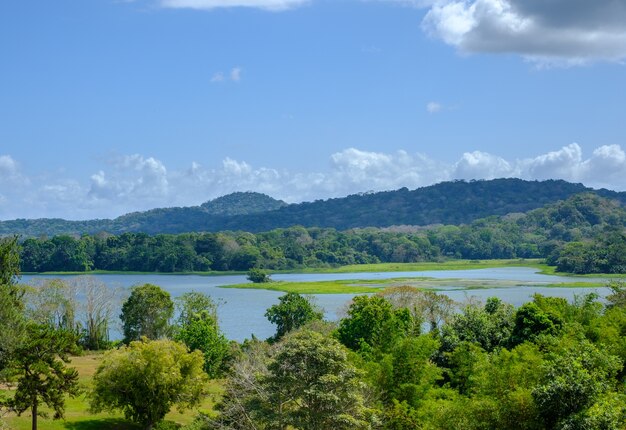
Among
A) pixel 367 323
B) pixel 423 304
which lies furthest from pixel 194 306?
pixel 367 323

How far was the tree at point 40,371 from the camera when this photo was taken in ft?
103

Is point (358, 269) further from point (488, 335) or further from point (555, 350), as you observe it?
point (555, 350)

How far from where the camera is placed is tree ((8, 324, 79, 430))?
31422 millimetres

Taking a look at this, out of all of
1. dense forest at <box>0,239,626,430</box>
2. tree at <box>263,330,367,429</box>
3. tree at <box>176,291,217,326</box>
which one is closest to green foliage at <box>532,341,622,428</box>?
dense forest at <box>0,239,626,430</box>

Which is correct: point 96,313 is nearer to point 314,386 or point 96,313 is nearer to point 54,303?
point 54,303

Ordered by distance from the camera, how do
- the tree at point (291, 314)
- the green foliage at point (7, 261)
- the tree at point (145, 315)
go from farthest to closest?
the tree at point (145, 315) → the tree at point (291, 314) → the green foliage at point (7, 261)

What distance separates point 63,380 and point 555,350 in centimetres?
2145

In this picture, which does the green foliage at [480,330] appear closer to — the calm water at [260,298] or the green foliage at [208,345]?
the green foliage at [208,345]

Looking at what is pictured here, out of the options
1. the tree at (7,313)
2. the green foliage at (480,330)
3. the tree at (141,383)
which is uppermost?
the tree at (7,313)

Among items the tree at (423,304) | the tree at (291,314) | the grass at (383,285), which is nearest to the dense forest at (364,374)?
the tree at (291,314)

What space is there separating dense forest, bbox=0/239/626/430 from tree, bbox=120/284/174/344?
22.0ft

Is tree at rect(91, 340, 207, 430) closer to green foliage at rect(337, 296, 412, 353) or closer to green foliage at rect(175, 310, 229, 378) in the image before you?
green foliage at rect(337, 296, 412, 353)

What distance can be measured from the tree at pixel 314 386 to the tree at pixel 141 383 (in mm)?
12132

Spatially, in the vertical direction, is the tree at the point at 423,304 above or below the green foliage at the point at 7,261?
below
